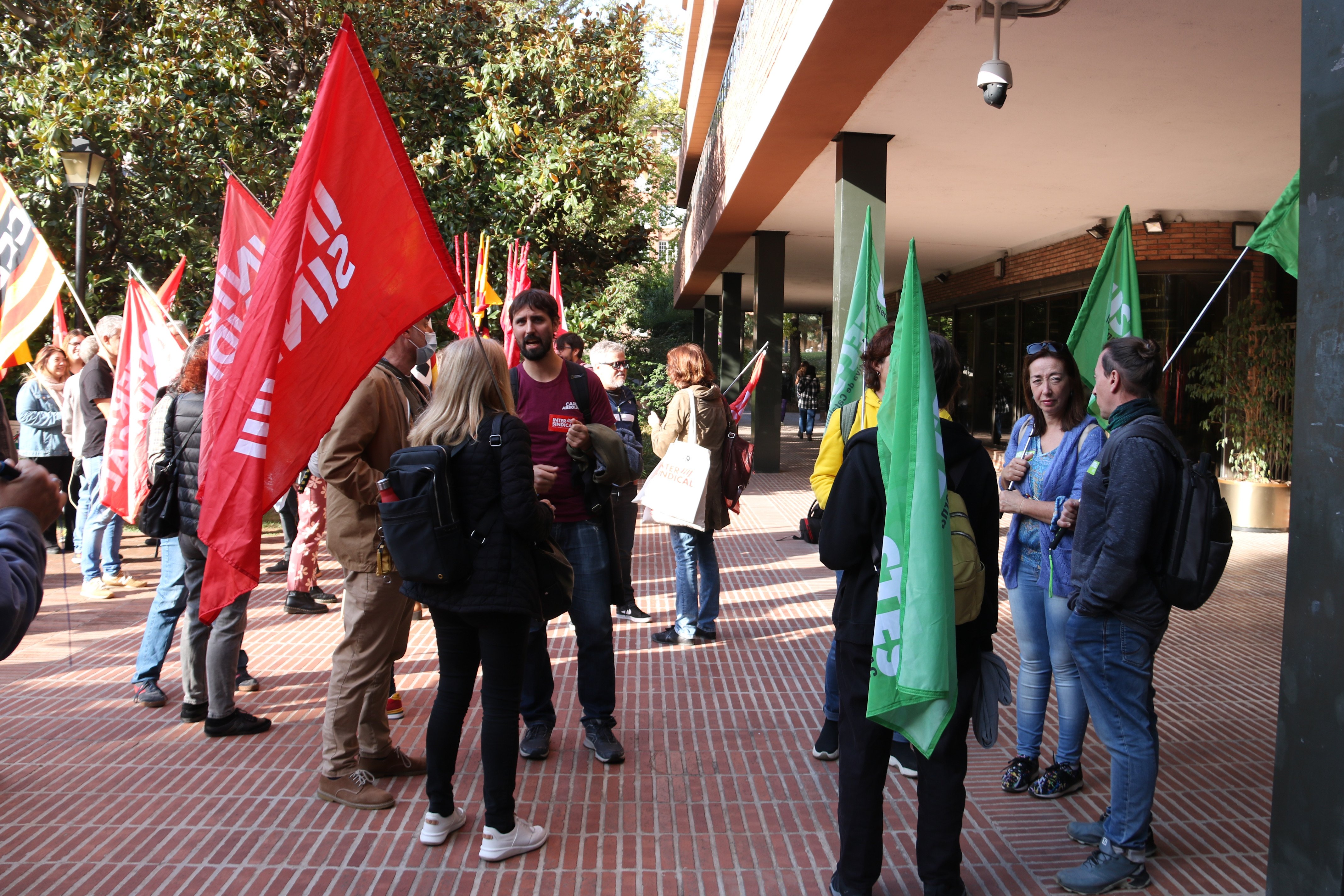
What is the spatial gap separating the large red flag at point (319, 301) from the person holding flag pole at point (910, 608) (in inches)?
57.0

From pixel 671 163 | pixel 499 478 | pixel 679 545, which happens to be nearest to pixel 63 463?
pixel 679 545

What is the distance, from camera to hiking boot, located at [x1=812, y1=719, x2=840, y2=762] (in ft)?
14.3

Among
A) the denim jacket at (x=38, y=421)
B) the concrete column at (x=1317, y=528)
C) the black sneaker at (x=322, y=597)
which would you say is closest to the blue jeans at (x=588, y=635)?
the concrete column at (x=1317, y=528)

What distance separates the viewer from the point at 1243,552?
9.81 metres

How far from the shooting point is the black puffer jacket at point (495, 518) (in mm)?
3330

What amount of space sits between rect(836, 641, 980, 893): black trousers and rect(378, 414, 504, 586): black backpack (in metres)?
1.39

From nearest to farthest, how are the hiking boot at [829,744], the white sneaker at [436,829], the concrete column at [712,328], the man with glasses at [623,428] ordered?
1. the white sneaker at [436,829]
2. the hiking boot at [829,744]
3. the man with glasses at [623,428]
4. the concrete column at [712,328]

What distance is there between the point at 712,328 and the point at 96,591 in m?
19.3

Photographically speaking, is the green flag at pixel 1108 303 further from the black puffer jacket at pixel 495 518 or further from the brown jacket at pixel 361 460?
the brown jacket at pixel 361 460

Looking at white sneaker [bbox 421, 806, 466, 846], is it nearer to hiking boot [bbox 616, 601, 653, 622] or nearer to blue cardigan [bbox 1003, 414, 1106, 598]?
blue cardigan [bbox 1003, 414, 1106, 598]

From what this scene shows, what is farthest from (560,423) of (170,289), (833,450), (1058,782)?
(170,289)

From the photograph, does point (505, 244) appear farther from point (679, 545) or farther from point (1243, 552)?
point (1243, 552)

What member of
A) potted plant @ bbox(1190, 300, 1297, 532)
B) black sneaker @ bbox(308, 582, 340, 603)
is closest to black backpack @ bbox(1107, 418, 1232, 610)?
black sneaker @ bbox(308, 582, 340, 603)

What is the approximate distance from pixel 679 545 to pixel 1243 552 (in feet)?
22.7
